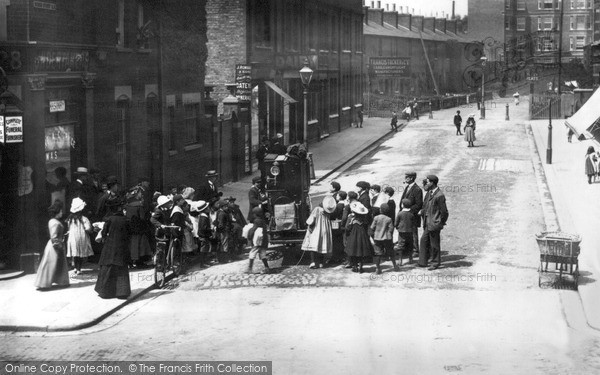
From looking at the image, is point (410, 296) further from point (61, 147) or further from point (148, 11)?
point (148, 11)

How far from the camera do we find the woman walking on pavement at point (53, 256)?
15.1 metres

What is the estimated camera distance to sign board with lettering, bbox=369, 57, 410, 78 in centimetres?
6425

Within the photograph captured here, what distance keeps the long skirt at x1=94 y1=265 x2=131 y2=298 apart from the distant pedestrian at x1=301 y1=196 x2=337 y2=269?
12.6 feet

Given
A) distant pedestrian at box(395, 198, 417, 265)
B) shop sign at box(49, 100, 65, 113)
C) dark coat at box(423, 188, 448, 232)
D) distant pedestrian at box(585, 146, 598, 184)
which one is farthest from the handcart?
distant pedestrian at box(585, 146, 598, 184)

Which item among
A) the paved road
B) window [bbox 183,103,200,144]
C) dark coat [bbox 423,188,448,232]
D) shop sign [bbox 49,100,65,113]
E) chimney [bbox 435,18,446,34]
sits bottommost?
the paved road

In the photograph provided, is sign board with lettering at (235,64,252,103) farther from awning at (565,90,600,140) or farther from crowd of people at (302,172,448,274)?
crowd of people at (302,172,448,274)

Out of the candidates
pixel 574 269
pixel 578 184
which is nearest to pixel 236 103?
pixel 578 184

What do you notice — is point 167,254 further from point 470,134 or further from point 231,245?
point 470,134

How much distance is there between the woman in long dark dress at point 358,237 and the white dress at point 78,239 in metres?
4.79

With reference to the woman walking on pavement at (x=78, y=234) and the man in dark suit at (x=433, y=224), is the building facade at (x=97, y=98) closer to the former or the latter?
the woman walking on pavement at (x=78, y=234)

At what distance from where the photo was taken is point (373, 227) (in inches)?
664

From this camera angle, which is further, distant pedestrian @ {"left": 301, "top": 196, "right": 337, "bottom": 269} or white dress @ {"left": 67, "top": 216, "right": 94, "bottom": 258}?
distant pedestrian @ {"left": 301, "top": 196, "right": 337, "bottom": 269}

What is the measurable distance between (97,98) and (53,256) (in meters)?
5.68

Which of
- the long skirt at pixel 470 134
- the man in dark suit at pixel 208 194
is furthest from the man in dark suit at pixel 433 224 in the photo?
the long skirt at pixel 470 134
